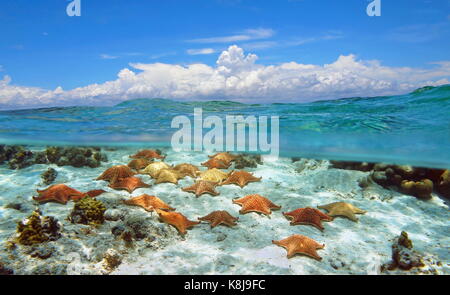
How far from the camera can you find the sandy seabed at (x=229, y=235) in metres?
4.94

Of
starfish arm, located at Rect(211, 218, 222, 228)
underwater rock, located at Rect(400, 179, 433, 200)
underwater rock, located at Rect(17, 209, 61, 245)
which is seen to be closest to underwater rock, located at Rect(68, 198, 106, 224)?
underwater rock, located at Rect(17, 209, 61, 245)

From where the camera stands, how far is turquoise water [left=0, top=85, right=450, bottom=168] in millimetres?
10250

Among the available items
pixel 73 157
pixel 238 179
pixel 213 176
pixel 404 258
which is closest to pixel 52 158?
pixel 73 157

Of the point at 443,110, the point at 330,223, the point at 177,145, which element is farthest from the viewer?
the point at 177,145

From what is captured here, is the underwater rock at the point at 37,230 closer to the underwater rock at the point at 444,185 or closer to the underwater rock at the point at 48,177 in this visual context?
→ the underwater rock at the point at 48,177

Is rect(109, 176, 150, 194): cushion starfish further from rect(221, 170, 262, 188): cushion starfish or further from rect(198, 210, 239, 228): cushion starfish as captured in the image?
rect(198, 210, 239, 228): cushion starfish

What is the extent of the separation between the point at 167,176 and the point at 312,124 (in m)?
6.43

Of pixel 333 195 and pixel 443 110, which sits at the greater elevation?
pixel 443 110

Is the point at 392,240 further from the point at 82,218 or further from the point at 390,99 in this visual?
the point at 390,99

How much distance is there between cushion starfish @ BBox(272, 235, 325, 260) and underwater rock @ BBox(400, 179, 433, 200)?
16.6 ft

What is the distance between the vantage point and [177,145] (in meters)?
14.8

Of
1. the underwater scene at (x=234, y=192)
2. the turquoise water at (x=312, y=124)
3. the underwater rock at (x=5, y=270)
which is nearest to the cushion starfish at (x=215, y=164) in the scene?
the underwater scene at (x=234, y=192)

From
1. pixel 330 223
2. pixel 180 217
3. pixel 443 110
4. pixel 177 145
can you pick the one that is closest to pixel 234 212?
pixel 180 217

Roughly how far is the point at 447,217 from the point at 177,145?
38.8 ft
